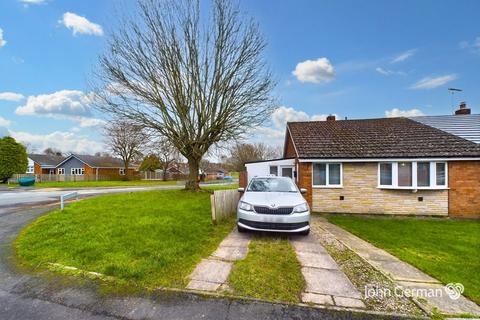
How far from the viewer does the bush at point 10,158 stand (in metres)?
29.1

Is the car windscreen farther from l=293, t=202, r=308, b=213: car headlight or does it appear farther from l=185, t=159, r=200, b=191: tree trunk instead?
l=185, t=159, r=200, b=191: tree trunk

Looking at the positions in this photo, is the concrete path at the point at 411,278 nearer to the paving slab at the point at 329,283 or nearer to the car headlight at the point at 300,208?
the paving slab at the point at 329,283

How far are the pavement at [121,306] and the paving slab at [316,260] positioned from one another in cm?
153

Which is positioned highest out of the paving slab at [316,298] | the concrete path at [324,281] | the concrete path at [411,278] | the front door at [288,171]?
the front door at [288,171]

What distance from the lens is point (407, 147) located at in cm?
1118

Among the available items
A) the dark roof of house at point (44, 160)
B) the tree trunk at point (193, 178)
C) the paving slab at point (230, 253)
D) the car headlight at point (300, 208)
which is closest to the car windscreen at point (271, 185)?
the car headlight at point (300, 208)

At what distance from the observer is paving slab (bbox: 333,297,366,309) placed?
126 inches

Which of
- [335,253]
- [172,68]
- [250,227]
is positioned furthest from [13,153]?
[335,253]

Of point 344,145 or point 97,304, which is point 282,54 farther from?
point 97,304

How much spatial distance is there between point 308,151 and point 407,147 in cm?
472

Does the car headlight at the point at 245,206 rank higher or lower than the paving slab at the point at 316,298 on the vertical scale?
higher

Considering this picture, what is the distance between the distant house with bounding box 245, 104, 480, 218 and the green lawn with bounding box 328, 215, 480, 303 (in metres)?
0.92

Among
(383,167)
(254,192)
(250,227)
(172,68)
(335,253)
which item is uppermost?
(172,68)

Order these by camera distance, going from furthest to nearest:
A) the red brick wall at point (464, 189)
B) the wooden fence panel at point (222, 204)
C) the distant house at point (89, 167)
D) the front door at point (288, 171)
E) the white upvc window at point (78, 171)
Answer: the white upvc window at point (78, 171), the distant house at point (89, 167), the front door at point (288, 171), the red brick wall at point (464, 189), the wooden fence panel at point (222, 204)
